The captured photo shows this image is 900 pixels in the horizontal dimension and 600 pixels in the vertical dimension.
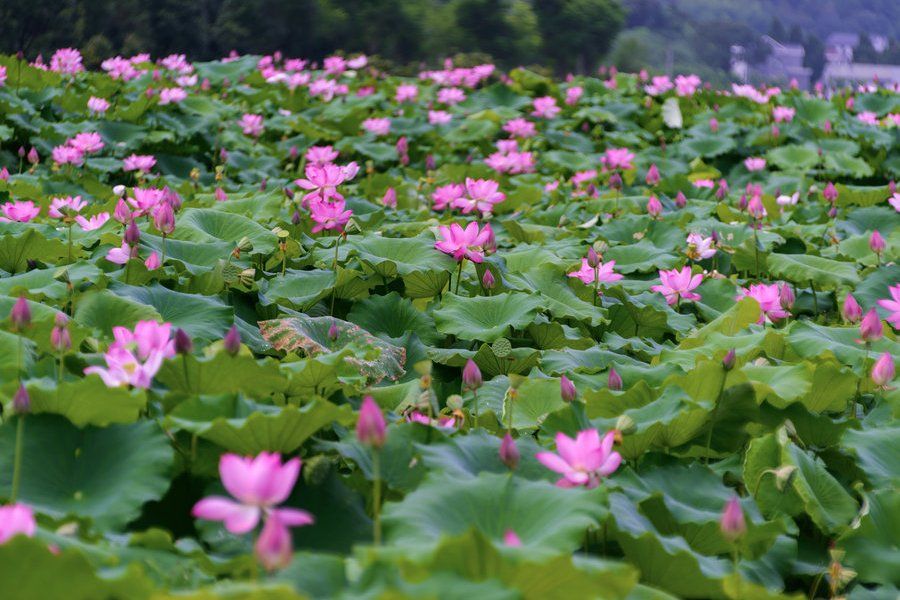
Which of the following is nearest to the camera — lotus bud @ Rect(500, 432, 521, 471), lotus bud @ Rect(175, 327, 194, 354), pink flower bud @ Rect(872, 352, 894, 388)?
lotus bud @ Rect(500, 432, 521, 471)

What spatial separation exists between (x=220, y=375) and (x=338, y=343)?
64 cm

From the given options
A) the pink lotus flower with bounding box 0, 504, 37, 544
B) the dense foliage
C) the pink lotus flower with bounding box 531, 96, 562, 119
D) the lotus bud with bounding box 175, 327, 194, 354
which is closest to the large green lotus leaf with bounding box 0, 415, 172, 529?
the dense foliage

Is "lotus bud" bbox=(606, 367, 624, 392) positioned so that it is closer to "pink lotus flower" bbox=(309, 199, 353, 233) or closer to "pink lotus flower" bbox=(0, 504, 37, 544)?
"pink lotus flower" bbox=(309, 199, 353, 233)

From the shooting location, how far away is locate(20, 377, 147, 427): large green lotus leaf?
1.39 meters

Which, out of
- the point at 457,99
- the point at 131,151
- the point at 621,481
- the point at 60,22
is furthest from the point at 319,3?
the point at 621,481

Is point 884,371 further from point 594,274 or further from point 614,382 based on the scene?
point 594,274

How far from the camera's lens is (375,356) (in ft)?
6.61

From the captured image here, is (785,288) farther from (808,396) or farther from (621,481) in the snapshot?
(621,481)

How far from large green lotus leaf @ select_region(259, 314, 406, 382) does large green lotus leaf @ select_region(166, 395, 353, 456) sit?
0.55 meters

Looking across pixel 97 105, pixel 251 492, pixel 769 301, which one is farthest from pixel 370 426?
pixel 97 105

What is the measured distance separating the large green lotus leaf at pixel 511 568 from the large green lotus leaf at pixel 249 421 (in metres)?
0.39

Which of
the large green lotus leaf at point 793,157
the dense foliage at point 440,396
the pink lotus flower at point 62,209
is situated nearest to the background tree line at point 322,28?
the large green lotus leaf at point 793,157

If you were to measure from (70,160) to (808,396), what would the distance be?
313 centimetres

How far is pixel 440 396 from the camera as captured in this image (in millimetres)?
2174
